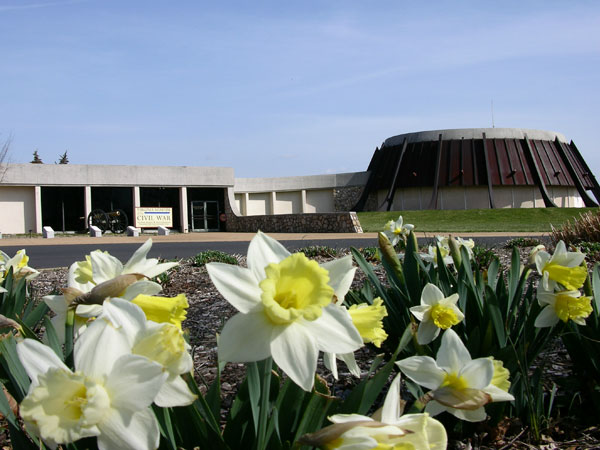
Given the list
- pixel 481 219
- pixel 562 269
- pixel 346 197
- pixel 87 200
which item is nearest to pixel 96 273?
pixel 562 269

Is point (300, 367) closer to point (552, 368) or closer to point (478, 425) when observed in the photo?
point (478, 425)

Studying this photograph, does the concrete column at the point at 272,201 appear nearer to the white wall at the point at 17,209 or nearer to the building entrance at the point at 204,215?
the building entrance at the point at 204,215

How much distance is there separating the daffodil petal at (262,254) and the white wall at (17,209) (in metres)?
32.3

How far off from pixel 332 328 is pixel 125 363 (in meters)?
0.36

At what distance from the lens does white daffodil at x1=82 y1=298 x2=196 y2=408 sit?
0.89 m

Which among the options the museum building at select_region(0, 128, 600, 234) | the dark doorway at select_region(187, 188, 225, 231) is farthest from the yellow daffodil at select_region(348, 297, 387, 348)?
the dark doorway at select_region(187, 188, 225, 231)

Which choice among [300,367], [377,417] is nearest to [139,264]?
[300,367]

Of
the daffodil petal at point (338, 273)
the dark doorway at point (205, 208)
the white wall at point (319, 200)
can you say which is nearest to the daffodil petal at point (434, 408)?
the daffodil petal at point (338, 273)

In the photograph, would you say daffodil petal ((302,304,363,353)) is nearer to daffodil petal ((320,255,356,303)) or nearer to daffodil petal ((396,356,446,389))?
daffodil petal ((320,255,356,303))

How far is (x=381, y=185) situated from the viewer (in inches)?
1324

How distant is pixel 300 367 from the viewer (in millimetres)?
930

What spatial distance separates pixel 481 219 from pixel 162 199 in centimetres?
1917

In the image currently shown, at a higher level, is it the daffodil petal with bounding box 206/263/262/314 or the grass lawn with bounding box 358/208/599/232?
the daffodil petal with bounding box 206/263/262/314

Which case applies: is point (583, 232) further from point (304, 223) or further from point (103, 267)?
point (304, 223)
